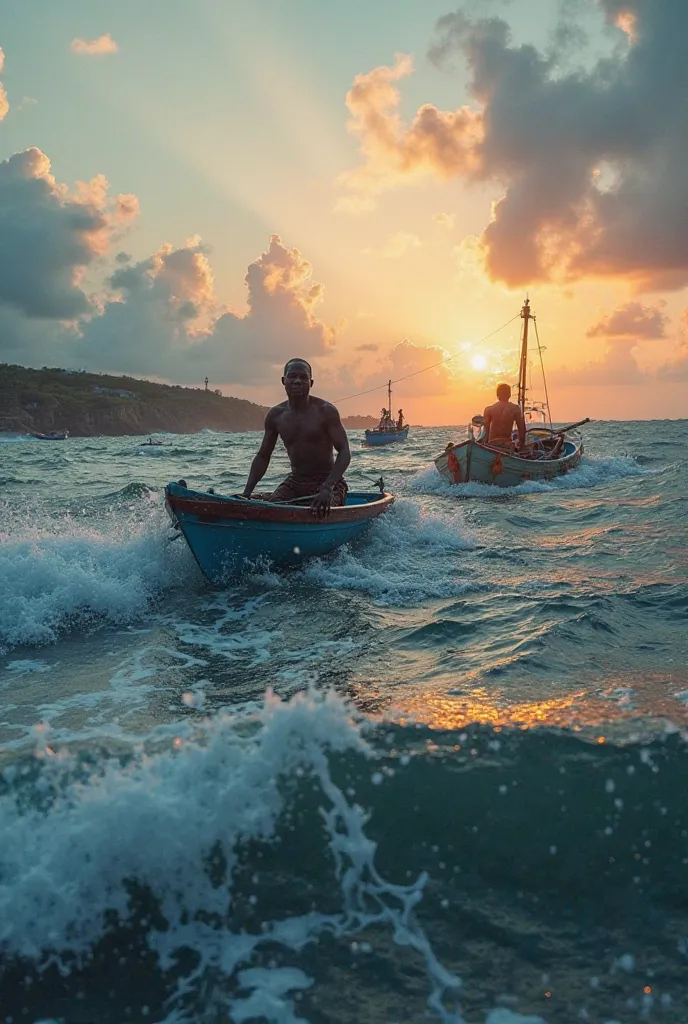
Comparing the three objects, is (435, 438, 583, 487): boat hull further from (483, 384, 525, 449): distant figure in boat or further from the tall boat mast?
the tall boat mast

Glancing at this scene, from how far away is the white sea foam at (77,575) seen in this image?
22.9 ft

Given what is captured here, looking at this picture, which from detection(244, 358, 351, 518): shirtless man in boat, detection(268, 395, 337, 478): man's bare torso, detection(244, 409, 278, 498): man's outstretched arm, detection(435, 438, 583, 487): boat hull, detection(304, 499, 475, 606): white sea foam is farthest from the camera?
detection(435, 438, 583, 487): boat hull

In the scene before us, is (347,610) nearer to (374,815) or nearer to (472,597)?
(472,597)

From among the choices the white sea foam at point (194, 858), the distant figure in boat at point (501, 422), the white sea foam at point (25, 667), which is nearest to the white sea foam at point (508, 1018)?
the white sea foam at point (194, 858)

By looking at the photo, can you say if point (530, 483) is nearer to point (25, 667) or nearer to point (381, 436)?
point (25, 667)

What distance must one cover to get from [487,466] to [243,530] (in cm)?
1199

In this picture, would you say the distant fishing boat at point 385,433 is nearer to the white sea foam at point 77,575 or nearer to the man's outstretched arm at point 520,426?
the man's outstretched arm at point 520,426

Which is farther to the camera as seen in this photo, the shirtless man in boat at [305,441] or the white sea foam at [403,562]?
the shirtless man in boat at [305,441]

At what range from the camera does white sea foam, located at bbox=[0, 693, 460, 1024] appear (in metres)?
2.77

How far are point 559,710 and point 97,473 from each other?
83.8 feet

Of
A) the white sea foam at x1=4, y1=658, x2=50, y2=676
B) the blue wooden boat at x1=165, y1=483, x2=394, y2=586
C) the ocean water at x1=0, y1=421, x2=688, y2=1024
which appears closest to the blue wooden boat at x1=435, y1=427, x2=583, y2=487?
the blue wooden boat at x1=165, y1=483, x2=394, y2=586

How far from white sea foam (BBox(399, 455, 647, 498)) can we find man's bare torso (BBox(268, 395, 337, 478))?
30.6ft

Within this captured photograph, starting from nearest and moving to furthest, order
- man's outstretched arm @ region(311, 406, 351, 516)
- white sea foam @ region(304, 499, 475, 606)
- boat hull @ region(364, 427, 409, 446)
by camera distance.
A: white sea foam @ region(304, 499, 475, 606) → man's outstretched arm @ region(311, 406, 351, 516) → boat hull @ region(364, 427, 409, 446)

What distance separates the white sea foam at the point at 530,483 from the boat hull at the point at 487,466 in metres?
0.16
